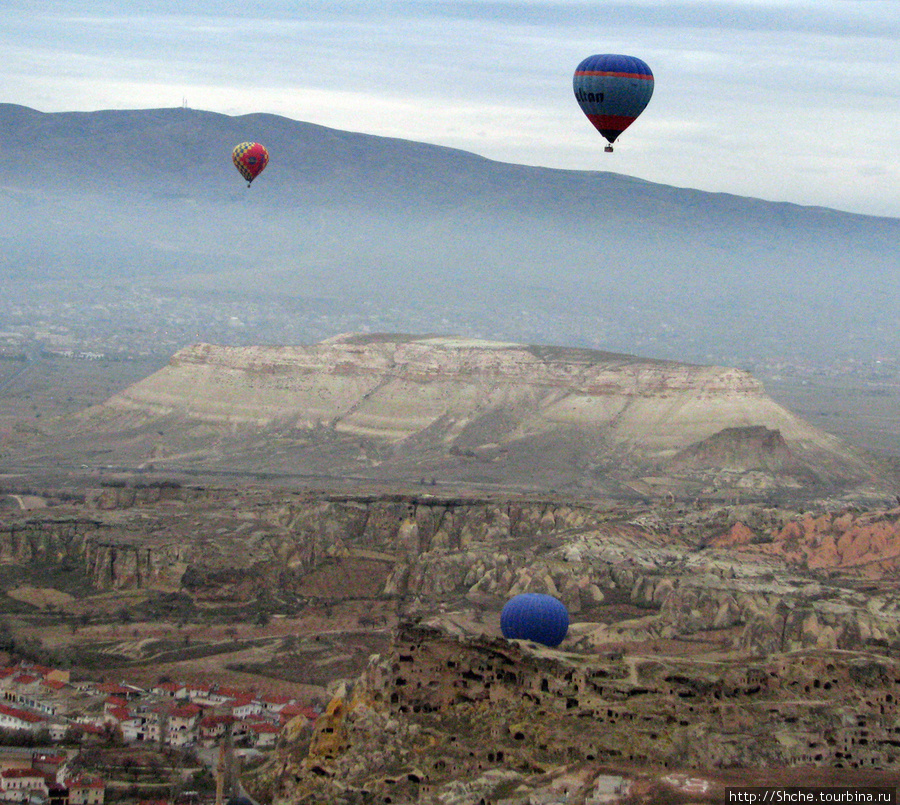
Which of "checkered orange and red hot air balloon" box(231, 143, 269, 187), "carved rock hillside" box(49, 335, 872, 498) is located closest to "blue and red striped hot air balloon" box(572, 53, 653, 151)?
"carved rock hillside" box(49, 335, 872, 498)

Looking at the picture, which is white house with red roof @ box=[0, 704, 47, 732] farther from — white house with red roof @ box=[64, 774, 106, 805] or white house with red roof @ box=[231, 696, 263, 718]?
white house with red roof @ box=[64, 774, 106, 805]

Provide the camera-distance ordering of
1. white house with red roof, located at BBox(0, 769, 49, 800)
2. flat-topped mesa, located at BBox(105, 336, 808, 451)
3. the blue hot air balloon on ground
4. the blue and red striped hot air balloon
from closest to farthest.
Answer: white house with red roof, located at BBox(0, 769, 49, 800) < the blue hot air balloon on ground < the blue and red striped hot air balloon < flat-topped mesa, located at BBox(105, 336, 808, 451)

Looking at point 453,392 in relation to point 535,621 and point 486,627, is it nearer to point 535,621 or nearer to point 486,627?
point 486,627

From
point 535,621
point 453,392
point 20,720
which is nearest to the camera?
point 535,621

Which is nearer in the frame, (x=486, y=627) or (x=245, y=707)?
(x=245, y=707)

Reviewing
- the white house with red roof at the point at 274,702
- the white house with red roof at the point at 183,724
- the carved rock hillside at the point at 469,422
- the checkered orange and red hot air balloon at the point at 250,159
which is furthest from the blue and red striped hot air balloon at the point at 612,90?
the checkered orange and red hot air balloon at the point at 250,159

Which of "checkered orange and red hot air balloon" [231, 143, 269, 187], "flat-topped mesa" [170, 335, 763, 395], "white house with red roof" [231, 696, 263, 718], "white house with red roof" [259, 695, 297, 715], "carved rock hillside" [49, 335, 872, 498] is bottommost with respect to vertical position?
"white house with red roof" [259, 695, 297, 715]

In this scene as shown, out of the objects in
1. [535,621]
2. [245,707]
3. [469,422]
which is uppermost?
[535,621]

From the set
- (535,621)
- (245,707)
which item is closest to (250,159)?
(245,707)
